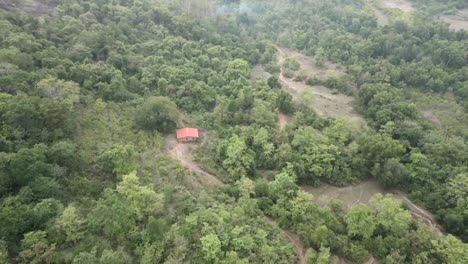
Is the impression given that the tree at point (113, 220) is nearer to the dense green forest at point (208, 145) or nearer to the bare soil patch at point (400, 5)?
the dense green forest at point (208, 145)

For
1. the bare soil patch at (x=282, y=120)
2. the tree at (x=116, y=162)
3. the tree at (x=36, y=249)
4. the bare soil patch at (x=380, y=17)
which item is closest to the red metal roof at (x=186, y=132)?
the tree at (x=116, y=162)

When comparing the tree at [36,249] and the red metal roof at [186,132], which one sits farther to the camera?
the red metal roof at [186,132]

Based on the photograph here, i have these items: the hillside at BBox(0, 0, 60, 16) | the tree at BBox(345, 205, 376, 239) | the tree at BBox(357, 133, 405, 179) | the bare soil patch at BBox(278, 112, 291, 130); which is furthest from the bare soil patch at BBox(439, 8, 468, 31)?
the hillside at BBox(0, 0, 60, 16)

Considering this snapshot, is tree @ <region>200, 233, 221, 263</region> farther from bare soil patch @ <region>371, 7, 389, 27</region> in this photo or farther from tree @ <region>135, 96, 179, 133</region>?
bare soil patch @ <region>371, 7, 389, 27</region>

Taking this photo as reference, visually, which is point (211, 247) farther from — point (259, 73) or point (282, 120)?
point (259, 73)

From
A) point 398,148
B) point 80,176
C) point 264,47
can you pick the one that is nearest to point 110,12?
point 264,47

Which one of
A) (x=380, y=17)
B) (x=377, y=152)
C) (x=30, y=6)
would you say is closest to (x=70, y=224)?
(x=377, y=152)
